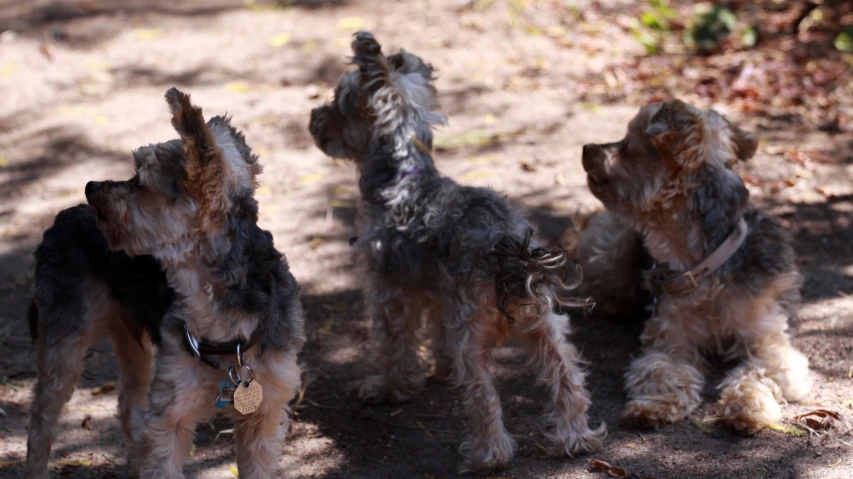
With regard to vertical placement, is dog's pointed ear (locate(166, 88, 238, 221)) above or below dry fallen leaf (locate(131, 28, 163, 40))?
above

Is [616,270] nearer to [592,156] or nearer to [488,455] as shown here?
[592,156]

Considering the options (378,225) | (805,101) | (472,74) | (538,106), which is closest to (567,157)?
(538,106)

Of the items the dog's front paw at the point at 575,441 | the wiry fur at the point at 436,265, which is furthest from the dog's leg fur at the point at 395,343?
the dog's front paw at the point at 575,441

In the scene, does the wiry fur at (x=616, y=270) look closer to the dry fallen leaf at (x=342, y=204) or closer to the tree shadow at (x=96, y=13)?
the dry fallen leaf at (x=342, y=204)

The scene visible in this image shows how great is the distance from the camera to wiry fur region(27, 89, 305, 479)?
13.1 ft

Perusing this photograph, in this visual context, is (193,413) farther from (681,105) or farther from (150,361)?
(681,105)

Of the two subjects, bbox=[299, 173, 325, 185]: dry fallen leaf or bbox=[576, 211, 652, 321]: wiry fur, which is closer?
bbox=[576, 211, 652, 321]: wiry fur

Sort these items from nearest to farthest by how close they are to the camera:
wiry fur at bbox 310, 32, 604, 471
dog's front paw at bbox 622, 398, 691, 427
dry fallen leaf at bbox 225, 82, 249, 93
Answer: wiry fur at bbox 310, 32, 604, 471, dog's front paw at bbox 622, 398, 691, 427, dry fallen leaf at bbox 225, 82, 249, 93

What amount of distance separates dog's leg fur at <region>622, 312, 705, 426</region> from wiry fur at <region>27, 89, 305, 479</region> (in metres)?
2.31

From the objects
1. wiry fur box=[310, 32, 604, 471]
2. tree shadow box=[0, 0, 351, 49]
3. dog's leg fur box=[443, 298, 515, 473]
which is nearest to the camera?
wiry fur box=[310, 32, 604, 471]

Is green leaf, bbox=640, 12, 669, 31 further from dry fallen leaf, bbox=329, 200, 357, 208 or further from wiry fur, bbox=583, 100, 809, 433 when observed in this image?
wiry fur, bbox=583, 100, 809, 433

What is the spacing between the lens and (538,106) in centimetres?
989

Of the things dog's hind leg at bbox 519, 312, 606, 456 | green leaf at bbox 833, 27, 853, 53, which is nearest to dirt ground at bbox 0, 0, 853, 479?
dog's hind leg at bbox 519, 312, 606, 456

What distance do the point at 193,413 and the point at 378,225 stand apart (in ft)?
5.80
